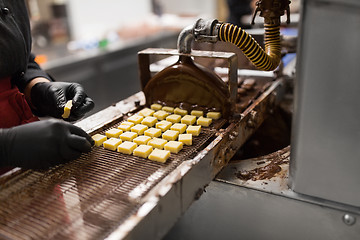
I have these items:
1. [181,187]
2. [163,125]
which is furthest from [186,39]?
[181,187]

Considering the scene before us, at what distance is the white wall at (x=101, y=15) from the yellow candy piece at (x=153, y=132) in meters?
3.88

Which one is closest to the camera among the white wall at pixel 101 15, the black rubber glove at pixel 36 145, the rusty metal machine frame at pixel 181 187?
the rusty metal machine frame at pixel 181 187

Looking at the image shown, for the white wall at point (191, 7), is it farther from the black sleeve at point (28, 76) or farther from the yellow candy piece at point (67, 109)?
the yellow candy piece at point (67, 109)

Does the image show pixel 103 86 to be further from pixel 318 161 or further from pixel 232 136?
pixel 318 161

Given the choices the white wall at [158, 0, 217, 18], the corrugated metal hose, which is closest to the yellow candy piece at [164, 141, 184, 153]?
the corrugated metal hose

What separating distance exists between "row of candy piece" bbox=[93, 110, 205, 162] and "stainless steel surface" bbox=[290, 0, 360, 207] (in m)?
0.46

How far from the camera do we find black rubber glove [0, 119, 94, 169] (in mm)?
1117

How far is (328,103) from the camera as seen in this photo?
3.55 ft

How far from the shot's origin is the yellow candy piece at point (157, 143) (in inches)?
51.5

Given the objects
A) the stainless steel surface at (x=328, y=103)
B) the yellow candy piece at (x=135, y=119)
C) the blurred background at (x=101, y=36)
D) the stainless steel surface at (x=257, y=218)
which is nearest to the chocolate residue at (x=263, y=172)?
the stainless steel surface at (x=257, y=218)

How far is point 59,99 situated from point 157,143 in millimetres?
660

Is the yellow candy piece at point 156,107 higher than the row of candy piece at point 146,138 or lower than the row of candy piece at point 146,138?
higher

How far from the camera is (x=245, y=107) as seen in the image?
1710mm

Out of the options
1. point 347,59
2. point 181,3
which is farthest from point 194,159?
point 181,3
